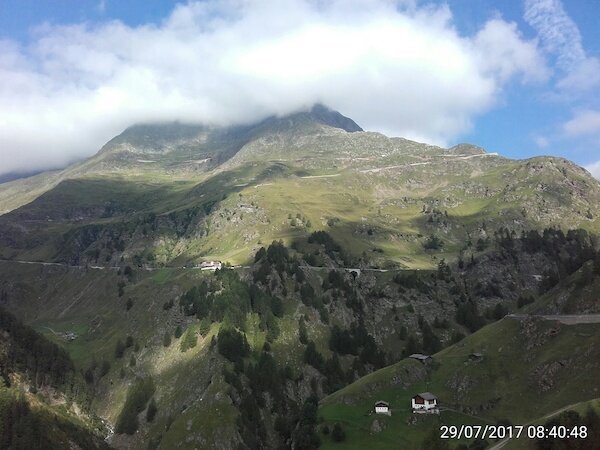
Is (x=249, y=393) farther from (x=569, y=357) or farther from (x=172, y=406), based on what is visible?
(x=569, y=357)

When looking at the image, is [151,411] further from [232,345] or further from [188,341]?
[232,345]

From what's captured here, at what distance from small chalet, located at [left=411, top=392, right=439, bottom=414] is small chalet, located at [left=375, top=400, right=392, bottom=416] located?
6611mm

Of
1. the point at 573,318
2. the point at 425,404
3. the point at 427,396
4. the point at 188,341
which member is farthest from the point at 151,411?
the point at 573,318

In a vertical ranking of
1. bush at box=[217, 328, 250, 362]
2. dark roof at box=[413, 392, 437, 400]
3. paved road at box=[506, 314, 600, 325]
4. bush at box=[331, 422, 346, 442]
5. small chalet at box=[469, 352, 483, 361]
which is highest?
paved road at box=[506, 314, 600, 325]

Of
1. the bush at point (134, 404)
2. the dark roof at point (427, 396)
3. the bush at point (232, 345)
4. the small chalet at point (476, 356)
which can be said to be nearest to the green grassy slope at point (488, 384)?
the small chalet at point (476, 356)

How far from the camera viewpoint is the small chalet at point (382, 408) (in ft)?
432

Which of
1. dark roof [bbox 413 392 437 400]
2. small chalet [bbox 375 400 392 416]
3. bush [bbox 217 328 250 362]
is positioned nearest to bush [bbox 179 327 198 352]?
bush [bbox 217 328 250 362]

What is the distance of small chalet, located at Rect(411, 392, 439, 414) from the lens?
424 ft

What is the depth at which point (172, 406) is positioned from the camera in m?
171

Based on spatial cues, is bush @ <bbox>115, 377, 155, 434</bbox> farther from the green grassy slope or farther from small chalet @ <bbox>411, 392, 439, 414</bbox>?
small chalet @ <bbox>411, 392, 439, 414</bbox>

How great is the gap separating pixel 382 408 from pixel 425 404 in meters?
11.3

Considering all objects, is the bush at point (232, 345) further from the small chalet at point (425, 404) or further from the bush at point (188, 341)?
the small chalet at point (425, 404)

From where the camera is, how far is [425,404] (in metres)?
129

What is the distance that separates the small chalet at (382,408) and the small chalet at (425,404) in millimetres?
6611
